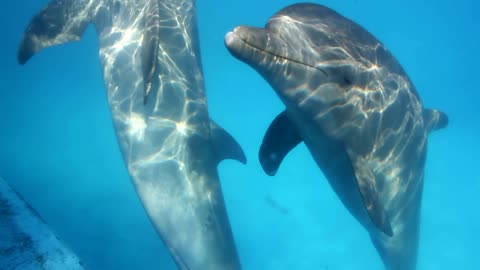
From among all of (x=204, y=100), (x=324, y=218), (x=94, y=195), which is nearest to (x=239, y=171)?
(x=324, y=218)

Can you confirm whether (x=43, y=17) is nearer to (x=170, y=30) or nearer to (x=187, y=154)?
(x=170, y=30)

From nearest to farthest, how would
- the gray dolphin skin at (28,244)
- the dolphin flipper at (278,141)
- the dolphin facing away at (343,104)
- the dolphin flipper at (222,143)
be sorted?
1. the gray dolphin skin at (28,244)
2. the dolphin facing away at (343,104)
3. the dolphin flipper at (278,141)
4. the dolphin flipper at (222,143)

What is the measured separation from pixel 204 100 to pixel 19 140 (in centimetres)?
1299

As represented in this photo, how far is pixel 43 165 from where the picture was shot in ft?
50.6

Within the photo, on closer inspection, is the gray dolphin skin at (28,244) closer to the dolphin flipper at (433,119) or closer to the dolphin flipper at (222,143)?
the dolphin flipper at (222,143)

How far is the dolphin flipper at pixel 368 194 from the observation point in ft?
17.3

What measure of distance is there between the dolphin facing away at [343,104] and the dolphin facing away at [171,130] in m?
1.09

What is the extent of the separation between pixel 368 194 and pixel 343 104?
1222 millimetres

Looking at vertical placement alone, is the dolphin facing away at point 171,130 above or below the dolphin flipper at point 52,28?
below

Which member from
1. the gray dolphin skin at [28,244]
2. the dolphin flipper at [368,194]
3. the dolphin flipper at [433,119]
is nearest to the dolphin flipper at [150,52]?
the gray dolphin skin at [28,244]

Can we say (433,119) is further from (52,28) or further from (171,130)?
(52,28)

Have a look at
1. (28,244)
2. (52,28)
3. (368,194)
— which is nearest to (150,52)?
(28,244)

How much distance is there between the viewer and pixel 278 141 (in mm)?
Answer: 6398

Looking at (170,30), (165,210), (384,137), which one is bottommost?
(165,210)
